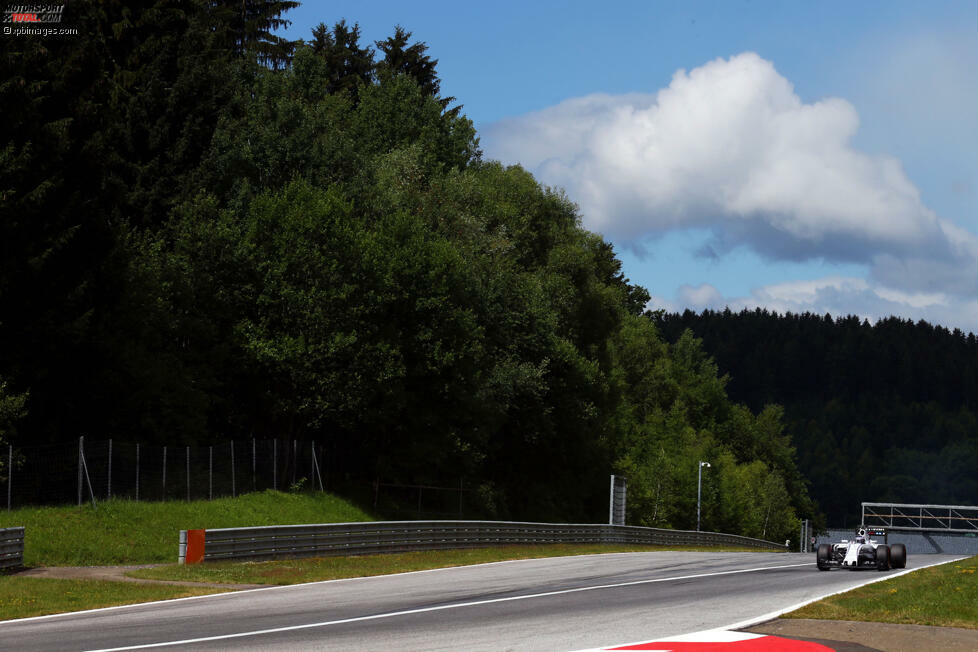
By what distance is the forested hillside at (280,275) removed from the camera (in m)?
33.2

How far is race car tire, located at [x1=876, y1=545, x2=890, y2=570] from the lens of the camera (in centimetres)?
2977

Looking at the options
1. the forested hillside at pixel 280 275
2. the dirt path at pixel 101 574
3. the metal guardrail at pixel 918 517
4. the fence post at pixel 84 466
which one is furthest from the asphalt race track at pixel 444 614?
the metal guardrail at pixel 918 517

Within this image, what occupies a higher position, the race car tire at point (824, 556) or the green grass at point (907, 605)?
the green grass at point (907, 605)

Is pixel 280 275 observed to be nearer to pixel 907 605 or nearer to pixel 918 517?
pixel 907 605

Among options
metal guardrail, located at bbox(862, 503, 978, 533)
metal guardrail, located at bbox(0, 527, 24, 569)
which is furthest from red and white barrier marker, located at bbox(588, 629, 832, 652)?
metal guardrail, located at bbox(862, 503, 978, 533)

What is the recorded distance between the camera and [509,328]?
53656 millimetres

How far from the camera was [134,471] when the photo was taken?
31.2 metres

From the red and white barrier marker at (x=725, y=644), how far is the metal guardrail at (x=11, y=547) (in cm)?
1603

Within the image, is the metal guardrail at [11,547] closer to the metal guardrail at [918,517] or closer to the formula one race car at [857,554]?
the formula one race car at [857,554]

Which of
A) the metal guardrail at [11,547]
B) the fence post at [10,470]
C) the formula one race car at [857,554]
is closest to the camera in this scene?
the metal guardrail at [11,547]

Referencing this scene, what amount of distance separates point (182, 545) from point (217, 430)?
1962cm

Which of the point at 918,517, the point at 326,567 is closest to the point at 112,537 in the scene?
the point at 326,567

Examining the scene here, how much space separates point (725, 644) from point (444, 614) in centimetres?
499

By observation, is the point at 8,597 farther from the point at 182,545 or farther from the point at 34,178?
the point at 34,178
